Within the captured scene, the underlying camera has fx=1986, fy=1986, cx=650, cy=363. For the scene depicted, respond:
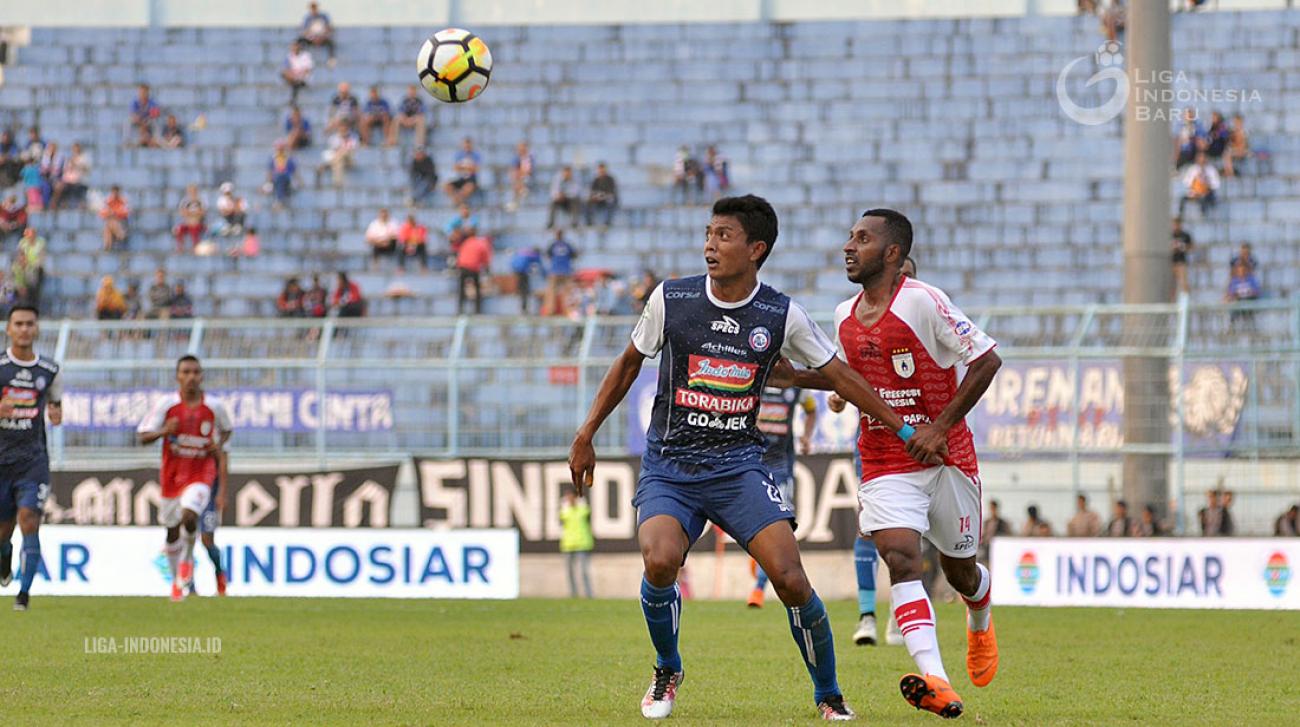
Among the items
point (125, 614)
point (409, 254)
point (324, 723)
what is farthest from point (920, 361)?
point (409, 254)

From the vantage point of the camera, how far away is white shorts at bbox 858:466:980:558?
30.0 ft

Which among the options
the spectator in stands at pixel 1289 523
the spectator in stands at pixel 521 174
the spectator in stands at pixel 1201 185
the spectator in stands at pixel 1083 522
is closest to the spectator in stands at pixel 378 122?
the spectator in stands at pixel 521 174

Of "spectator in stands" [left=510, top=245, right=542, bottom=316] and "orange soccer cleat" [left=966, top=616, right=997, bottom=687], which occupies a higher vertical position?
"spectator in stands" [left=510, top=245, right=542, bottom=316]

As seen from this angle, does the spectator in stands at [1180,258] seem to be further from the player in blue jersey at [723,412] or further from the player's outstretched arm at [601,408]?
the player's outstretched arm at [601,408]

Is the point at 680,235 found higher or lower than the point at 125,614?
higher

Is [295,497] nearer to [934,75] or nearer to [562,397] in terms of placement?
[562,397]

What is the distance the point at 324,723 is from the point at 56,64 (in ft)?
103

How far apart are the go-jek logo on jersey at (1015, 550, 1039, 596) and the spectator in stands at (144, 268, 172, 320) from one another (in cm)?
1507

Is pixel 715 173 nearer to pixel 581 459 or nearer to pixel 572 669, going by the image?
pixel 572 669

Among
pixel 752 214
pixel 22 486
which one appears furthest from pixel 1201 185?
pixel 752 214

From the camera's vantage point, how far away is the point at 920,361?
9.27 metres

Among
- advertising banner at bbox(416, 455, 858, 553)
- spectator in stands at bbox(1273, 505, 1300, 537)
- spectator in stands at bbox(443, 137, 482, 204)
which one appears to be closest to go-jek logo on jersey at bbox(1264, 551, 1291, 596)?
spectator in stands at bbox(1273, 505, 1300, 537)

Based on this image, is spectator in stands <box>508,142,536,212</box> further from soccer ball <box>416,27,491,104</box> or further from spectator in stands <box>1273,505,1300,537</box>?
soccer ball <box>416,27,491,104</box>

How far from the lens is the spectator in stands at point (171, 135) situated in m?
36.1
